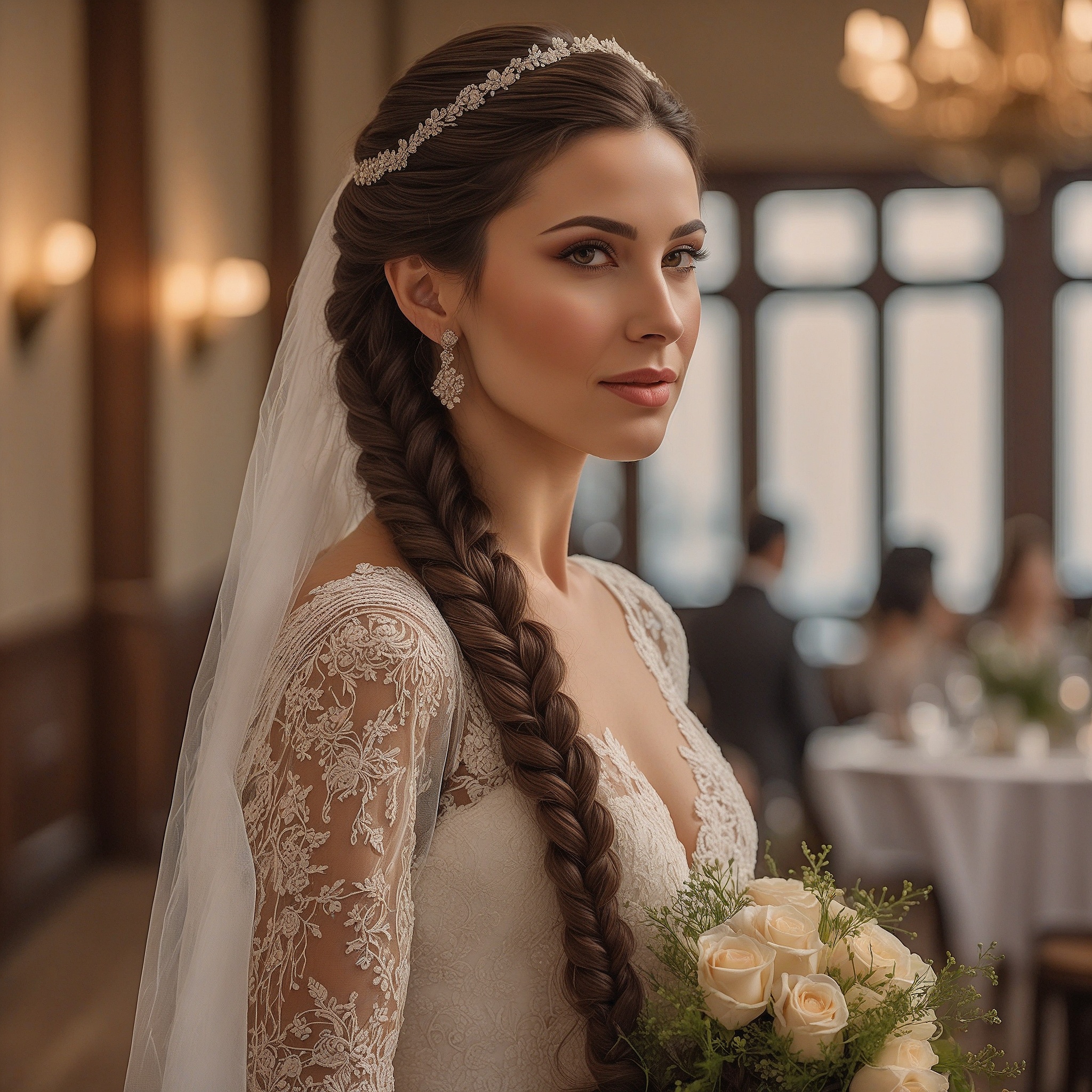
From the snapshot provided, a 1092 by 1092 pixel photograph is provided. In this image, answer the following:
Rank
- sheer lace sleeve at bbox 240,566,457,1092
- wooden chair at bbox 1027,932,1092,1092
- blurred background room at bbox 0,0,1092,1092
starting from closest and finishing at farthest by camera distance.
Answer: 1. sheer lace sleeve at bbox 240,566,457,1092
2. wooden chair at bbox 1027,932,1092,1092
3. blurred background room at bbox 0,0,1092,1092

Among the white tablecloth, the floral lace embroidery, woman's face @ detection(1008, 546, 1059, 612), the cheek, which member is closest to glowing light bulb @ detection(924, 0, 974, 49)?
woman's face @ detection(1008, 546, 1059, 612)

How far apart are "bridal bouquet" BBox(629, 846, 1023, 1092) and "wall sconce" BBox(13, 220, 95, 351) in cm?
416

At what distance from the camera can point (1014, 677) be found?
4352 mm

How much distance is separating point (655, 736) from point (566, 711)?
234mm

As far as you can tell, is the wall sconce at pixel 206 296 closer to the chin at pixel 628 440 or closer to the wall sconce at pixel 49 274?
the wall sconce at pixel 49 274

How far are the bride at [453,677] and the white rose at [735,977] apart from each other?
0.36ft

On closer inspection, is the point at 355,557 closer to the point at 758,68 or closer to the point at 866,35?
the point at 866,35

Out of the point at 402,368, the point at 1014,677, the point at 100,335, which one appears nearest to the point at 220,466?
the point at 100,335

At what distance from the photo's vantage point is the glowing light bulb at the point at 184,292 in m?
5.98

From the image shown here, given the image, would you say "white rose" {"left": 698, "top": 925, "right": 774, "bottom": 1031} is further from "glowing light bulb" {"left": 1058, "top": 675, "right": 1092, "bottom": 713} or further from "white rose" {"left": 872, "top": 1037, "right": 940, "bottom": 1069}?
"glowing light bulb" {"left": 1058, "top": 675, "right": 1092, "bottom": 713}

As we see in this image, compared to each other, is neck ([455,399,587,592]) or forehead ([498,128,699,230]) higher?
forehead ([498,128,699,230])

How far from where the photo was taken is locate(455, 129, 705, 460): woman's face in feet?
3.99

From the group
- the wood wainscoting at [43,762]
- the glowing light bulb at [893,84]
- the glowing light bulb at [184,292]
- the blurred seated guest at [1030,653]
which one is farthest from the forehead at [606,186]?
the glowing light bulb at [184,292]

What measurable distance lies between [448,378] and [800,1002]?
2.18 ft
